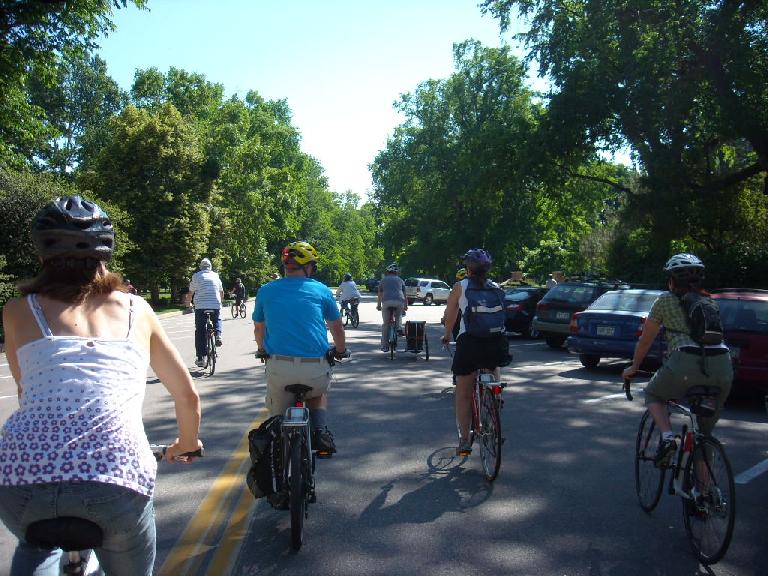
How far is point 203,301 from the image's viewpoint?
12945mm

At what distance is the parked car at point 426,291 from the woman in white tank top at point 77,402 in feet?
162

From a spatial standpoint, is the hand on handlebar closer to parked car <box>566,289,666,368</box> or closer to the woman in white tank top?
the woman in white tank top

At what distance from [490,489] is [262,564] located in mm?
2199

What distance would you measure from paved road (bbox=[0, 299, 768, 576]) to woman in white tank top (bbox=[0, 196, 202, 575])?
2129mm

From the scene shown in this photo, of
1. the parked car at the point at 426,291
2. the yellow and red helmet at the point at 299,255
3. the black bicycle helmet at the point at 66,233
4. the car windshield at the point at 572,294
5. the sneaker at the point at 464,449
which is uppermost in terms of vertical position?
the parked car at the point at 426,291

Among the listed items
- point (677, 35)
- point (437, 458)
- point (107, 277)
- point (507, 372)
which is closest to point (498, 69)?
point (677, 35)

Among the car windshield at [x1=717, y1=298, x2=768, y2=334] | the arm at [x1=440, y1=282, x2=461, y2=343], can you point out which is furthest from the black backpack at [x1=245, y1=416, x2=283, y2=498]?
the car windshield at [x1=717, y1=298, x2=768, y2=334]

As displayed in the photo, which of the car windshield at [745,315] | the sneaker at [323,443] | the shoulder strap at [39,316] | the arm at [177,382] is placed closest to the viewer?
the shoulder strap at [39,316]

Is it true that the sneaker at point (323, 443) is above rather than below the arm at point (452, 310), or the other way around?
below

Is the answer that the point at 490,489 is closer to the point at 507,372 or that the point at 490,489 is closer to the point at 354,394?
the point at 354,394

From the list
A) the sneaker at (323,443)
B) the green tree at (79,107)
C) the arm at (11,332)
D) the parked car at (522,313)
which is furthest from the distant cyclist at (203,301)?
the green tree at (79,107)

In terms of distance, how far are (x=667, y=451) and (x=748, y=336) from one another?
Answer: 586 centimetres

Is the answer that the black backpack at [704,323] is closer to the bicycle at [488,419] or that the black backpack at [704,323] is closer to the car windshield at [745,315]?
the bicycle at [488,419]

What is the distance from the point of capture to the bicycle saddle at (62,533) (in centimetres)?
213
